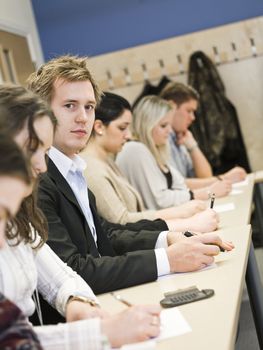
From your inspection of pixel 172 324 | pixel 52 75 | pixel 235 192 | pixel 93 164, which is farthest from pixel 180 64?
pixel 172 324

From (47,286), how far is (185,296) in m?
0.40

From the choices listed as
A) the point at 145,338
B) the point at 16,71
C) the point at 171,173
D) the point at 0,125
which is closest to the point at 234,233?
the point at 145,338

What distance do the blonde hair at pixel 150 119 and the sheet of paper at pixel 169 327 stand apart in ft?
7.72

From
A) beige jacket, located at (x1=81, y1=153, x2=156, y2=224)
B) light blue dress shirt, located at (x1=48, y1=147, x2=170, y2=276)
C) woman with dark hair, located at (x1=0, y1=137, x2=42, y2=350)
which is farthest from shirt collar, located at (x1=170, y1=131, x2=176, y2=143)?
woman with dark hair, located at (x1=0, y1=137, x2=42, y2=350)

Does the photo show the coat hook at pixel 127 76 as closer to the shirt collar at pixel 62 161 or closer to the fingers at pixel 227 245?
the shirt collar at pixel 62 161

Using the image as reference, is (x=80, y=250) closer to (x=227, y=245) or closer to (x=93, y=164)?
(x=227, y=245)

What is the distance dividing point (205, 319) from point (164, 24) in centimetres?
444

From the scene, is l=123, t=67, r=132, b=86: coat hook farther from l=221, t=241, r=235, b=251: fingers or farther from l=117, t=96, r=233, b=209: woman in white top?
l=221, t=241, r=235, b=251: fingers

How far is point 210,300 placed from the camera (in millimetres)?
1477

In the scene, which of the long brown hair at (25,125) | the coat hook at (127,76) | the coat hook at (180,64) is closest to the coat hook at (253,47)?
the coat hook at (180,64)

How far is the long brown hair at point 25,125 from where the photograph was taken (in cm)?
139

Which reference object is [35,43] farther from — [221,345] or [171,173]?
[221,345]

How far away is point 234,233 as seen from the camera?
2.24 metres

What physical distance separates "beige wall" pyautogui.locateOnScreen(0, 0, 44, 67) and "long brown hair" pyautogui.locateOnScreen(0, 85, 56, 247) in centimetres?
345
